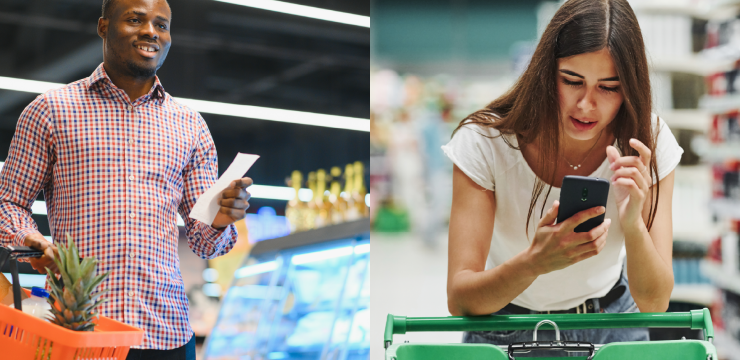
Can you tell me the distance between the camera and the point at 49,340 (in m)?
1.09

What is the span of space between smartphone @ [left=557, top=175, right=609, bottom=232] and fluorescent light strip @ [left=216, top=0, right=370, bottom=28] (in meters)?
3.91

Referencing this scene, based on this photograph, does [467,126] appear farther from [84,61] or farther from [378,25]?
[378,25]

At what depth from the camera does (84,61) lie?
13.4ft

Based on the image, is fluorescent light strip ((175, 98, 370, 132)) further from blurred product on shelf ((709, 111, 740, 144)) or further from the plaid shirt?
the plaid shirt

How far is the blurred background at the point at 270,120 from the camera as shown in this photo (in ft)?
12.2

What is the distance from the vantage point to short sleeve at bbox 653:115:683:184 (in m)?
1.56

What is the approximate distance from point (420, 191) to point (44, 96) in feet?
29.6

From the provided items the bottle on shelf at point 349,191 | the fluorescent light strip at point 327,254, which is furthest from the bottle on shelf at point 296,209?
the fluorescent light strip at point 327,254

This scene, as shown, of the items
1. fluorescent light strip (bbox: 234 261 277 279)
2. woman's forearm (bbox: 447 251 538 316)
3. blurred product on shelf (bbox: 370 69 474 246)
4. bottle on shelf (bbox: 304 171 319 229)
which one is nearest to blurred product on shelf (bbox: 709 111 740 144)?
bottle on shelf (bbox: 304 171 319 229)

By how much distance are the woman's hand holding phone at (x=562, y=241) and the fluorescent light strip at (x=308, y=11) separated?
385 centimetres

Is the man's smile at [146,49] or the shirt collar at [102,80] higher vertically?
the man's smile at [146,49]

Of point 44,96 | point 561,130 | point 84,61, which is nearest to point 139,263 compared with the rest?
point 44,96

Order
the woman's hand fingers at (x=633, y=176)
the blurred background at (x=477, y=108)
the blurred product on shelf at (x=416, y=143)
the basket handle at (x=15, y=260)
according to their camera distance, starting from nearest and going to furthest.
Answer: the basket handle at (x=15, y=260), the woman's hand fingers at (x=633, y=176), the blurred background at (x=477, y=108), the blurred product on shelf at (x=416, y=143)

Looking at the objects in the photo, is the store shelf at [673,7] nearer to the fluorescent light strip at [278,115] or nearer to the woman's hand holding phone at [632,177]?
the fluorescent light strip at [278,115]
